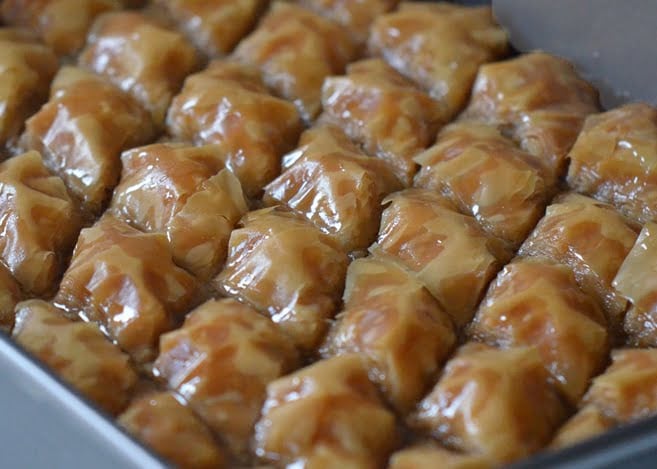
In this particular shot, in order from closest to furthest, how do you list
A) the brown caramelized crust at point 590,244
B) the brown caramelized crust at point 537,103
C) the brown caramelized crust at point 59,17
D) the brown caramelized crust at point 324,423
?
the brown caramelized crust at point 324,423 < the brown caramelized crust at point 590,244 < the brown caramelized crust at point 537,103 < the brown caramelized crust at point 59,17

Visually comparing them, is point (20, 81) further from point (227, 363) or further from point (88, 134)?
point (227, 363)

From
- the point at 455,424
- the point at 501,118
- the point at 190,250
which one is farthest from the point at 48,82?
the point at 455,424

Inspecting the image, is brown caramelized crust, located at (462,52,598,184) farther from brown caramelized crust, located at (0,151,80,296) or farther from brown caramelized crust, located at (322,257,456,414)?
brown caramelized crust, located at (0,151,80,296)

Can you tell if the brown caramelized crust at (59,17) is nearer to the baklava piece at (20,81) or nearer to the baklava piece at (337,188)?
the baklava piece at (20,81)

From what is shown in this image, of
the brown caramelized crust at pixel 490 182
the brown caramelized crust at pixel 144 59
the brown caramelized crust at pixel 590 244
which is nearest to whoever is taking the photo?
the brown caramelized crust at pixel 590 244

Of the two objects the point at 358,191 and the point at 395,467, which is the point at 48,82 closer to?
the point at 358,191

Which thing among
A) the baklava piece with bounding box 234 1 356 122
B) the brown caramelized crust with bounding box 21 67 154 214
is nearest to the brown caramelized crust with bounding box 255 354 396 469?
the brown caramelized crust with bounding box 21 67 154 214

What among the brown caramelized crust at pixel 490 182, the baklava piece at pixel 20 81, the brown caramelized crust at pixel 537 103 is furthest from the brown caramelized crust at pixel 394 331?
the baklava piece at pixel 20 81
